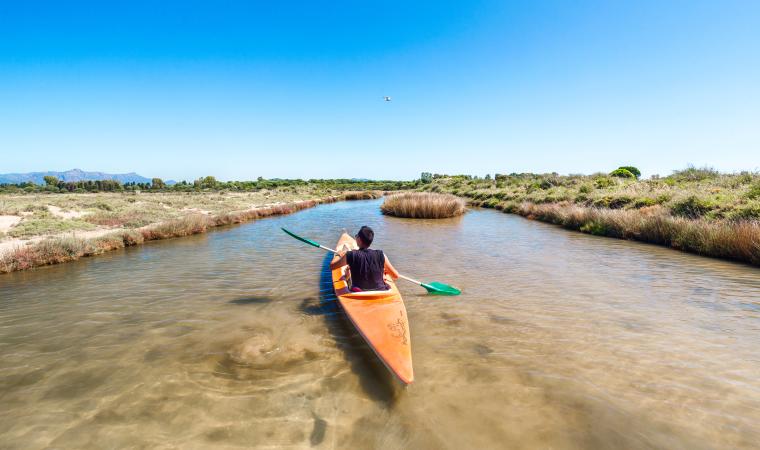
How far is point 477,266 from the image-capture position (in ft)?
31.1

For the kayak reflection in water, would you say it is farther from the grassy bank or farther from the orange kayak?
the grassy bank

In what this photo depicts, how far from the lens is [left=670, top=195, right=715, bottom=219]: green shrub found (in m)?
12.3

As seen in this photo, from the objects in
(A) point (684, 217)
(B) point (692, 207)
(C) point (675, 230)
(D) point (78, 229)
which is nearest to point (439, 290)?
(C) point (675, 230)

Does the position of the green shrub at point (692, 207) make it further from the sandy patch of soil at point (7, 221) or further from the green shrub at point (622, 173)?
the sandy patch of soil at point (7, 221)

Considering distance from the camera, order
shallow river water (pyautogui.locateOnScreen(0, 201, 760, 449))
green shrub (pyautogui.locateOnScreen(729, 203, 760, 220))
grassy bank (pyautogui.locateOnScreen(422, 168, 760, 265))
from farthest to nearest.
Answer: green shrub (pyautogui.locateOnScreen(729, 203, 760, 220)) → grassy bank (pyautogui.locateOnScreen(422, 168, 760, 265)) → shallow river water (pyautogui.locateOnScreen(0, 201, 760, 449))

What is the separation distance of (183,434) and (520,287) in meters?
6.70

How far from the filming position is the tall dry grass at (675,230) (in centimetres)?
915

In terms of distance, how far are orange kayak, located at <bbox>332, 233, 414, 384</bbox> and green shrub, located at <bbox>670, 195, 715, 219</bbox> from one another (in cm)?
1361

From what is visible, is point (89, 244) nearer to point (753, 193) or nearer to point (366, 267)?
point (366, 267)

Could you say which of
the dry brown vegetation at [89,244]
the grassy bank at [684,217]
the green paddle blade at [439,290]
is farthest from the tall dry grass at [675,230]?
the dry brown vegetation at [89,244]

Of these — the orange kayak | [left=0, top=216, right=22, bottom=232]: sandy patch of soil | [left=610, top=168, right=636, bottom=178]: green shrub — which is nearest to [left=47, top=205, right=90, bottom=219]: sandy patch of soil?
[left=0, top=216, right=22, bottom=232]: sandy patch of soil

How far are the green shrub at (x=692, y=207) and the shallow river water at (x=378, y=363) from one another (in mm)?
5008

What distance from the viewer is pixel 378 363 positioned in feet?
14.4

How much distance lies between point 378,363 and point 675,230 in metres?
12.8
